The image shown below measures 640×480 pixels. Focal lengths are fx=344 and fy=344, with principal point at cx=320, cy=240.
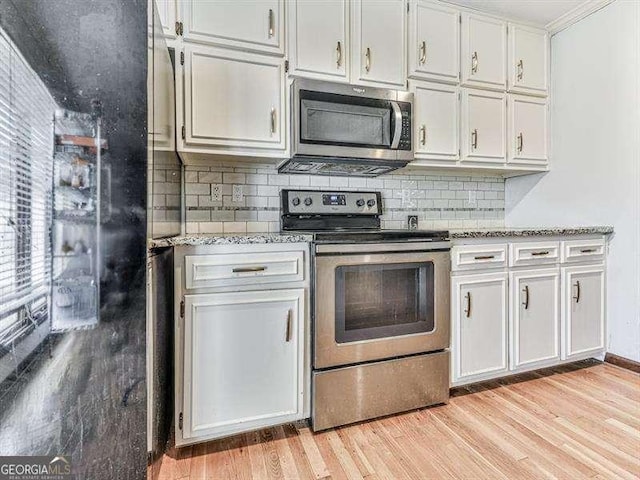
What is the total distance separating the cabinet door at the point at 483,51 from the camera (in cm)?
229

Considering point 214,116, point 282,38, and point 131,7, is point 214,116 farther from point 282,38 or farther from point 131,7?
point 131,7

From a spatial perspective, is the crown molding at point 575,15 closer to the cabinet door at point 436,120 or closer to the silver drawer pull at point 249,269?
the cabinet door at point 436,120

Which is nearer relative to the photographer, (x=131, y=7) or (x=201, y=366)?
(x=131, y=7)

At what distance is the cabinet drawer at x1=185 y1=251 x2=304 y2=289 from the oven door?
127 mm

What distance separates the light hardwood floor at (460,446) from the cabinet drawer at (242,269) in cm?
73

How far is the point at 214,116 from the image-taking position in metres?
1.78

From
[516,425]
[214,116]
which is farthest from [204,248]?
[516,425]

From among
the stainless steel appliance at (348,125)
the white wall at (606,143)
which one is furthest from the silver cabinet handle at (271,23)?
the white wall at (606,143)

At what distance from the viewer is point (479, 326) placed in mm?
1930

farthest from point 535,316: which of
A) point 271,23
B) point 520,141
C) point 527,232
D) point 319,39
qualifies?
point 271,23

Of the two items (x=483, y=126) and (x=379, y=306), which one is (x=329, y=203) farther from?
(x=483, y=126)

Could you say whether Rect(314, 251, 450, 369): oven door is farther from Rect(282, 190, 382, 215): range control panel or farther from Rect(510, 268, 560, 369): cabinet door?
Rect(282, 190, 382, 215): range control panel

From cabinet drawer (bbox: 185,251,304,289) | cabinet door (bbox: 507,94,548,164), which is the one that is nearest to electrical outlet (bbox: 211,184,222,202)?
cabinet drawer (bbox: 185,251,304,289)

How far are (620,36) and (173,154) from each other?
2.85m
